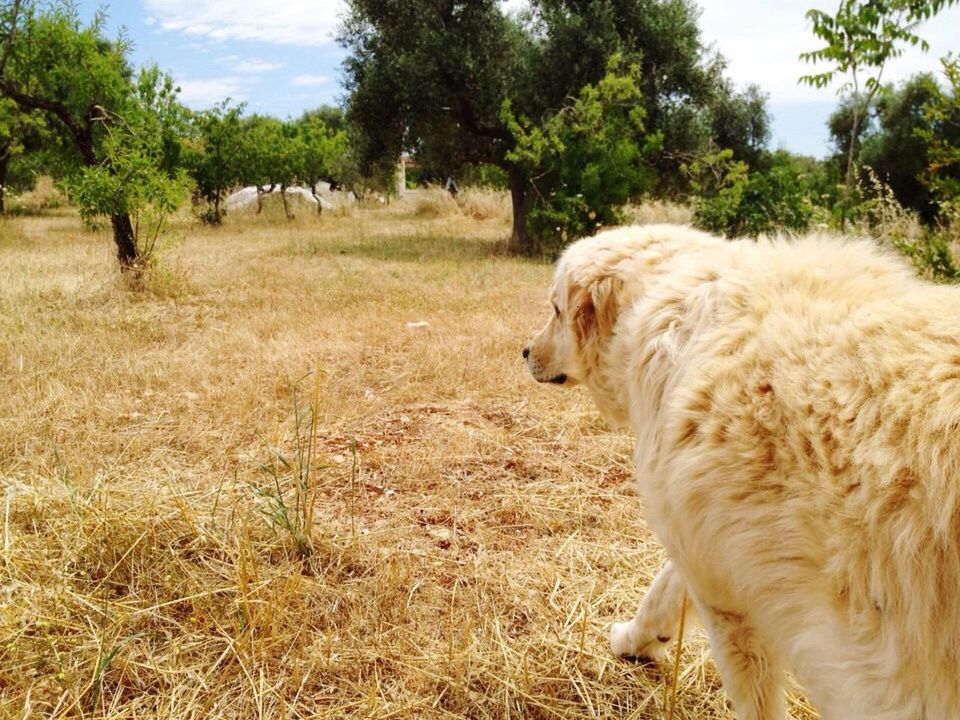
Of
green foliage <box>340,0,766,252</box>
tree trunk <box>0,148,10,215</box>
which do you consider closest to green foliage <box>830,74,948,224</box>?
green foliage <box>340,0,766,252</box>

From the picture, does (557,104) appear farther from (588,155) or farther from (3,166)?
(3,166)

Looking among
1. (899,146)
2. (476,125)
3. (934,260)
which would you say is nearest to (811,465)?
(934,260)

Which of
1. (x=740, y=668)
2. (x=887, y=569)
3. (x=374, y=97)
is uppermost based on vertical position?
(x=374, y=97)

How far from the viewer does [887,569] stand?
3.90ft

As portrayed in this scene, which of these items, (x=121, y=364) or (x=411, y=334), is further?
(x=411, y=334)

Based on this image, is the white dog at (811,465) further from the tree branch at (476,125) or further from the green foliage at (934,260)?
the tree branch at (476,125)

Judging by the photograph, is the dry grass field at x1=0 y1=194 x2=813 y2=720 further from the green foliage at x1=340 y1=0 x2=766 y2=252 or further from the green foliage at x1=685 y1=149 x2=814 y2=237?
the green foliage at x1=340 y1=0 x2=766 y2=252

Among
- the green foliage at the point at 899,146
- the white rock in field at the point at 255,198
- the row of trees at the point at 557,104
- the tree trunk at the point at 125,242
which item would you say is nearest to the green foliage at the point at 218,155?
the white rock in field at the point at 255,198

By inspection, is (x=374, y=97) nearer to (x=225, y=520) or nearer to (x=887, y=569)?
(x=225, y=520)

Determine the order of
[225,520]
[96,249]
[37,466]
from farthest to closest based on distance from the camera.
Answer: [96,249], [37,466], [225,520]

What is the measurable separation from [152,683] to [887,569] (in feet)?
7.20

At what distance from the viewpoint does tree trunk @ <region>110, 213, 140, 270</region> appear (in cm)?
809

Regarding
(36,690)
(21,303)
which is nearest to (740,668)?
(36,690)

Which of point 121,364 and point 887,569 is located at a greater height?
point 887,569
